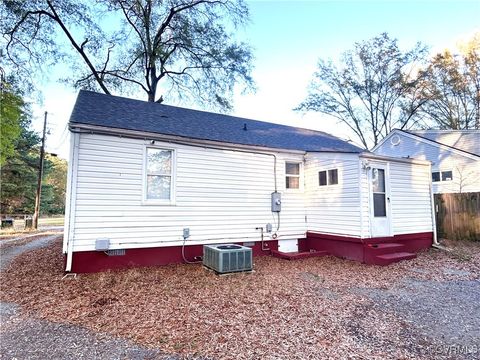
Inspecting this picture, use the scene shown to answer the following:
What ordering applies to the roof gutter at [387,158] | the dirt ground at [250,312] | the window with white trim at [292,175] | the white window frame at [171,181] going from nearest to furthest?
the dirt ground at [250,312] < the white window frame at [171,181] < the roof gutter at [387,158] < the window with white trim at [292,175]

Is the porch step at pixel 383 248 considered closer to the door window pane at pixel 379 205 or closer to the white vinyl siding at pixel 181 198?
the door window pane at pixel 379 205

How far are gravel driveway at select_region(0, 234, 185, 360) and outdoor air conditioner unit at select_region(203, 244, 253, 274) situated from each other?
3.10 m

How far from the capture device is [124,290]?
5.16 meters

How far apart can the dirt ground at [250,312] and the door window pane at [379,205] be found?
169 cm

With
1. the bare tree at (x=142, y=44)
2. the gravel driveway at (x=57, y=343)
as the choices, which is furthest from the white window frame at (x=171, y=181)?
the bare tree at (x=142, y=44)

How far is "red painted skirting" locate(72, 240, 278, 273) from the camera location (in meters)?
6.20

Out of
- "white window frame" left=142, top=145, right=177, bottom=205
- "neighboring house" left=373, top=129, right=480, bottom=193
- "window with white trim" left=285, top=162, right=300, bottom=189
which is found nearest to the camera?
"white window frame" left=142, top=145, right=177, bottom=205

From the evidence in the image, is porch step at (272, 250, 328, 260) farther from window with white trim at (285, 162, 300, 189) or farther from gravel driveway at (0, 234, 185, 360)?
gravel driveway at (0, 234, 185, 360)

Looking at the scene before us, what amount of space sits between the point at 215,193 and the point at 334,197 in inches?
139

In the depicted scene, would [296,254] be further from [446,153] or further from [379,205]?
[446,153]

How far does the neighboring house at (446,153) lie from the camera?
14.3m

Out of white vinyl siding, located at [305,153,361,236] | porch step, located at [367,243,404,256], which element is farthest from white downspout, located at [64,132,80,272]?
porch step, located at [367,243,404,256]

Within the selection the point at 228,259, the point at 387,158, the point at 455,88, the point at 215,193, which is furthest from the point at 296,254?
the point at 455,88

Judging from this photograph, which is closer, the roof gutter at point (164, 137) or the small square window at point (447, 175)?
the roof gutter at point (164, 137)
